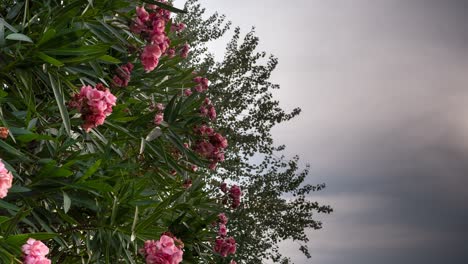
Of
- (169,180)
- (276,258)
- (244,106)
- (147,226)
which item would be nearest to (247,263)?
(276,258)

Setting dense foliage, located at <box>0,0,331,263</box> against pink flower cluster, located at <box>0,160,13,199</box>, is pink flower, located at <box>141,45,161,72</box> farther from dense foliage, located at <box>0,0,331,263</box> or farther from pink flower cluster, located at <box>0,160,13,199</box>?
pink flower cluster, located at <box>0,160,13,199</box>

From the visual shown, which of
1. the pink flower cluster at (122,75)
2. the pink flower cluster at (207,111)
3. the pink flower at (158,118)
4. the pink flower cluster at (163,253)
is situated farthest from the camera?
the pink flower cluster at (207,111)

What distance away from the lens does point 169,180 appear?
545 cm

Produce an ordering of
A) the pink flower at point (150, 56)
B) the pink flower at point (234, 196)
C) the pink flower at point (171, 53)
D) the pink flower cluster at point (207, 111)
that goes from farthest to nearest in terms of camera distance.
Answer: the pink flower at point (234, 196) < the pink flower cluster at point (207, 111) < the pink flower at point (171, 53) < the pink flower at point (150, 56)

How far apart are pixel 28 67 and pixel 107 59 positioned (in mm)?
457

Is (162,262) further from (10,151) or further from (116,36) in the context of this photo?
(116,36)

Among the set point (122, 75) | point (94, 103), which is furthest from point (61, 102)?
point (122, 75)

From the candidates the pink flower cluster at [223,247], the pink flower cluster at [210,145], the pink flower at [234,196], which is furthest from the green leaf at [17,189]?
the pink flower at [234,196]

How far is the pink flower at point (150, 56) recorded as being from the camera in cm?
448

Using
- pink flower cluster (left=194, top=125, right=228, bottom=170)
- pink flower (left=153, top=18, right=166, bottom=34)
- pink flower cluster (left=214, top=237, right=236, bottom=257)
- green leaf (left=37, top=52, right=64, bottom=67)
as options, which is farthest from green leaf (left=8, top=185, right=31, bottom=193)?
pink flower cluster (left=214, top=237, right=236, bottom=257)

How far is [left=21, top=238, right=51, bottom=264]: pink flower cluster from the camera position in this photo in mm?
2887

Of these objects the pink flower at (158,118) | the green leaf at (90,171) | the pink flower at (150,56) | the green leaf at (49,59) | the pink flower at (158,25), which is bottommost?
the green leaf at (90,171)

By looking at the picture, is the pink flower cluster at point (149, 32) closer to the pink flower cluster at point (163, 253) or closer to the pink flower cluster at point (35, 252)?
the pink flower cluster at point (163, 253)

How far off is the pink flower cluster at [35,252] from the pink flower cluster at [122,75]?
1.85 meters
